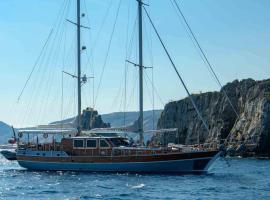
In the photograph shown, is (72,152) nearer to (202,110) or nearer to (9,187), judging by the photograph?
(9,187)

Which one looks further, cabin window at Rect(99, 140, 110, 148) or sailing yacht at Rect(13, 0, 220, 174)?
cabin window at Rect(99, 140, 110, 148)

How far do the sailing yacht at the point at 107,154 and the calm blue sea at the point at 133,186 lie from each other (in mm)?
2169

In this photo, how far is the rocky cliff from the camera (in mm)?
116188

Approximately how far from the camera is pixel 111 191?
47.1 meters

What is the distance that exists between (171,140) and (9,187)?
11088 centimetres

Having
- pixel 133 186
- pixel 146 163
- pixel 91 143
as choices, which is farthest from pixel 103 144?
pixel 133 186

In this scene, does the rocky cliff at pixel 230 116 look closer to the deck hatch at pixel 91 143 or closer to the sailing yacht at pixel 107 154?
the sailing yacht at pixel 107 154

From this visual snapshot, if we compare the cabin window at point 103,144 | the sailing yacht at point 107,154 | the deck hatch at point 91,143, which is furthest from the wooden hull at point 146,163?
the cabin window at point 103,144

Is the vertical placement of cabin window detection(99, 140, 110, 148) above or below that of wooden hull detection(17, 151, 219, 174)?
above

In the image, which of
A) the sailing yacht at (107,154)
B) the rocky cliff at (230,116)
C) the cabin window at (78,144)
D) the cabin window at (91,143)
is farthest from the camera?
the rocky cliff at (230,116)

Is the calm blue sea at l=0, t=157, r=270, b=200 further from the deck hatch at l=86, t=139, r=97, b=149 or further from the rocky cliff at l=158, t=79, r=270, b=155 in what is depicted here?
the rocky cliff at l=158, t=79, r=270, b=155

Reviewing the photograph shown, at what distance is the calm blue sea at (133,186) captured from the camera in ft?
147

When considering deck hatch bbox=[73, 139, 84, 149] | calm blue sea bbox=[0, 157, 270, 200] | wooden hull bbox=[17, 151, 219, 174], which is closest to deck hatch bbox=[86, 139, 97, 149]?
deck hatch bbox=[73, 139, 84, 149]

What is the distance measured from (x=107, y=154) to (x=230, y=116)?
79.2 metres
